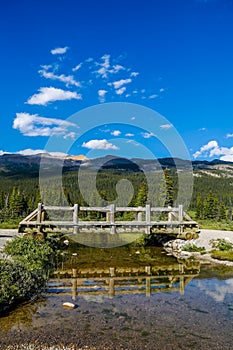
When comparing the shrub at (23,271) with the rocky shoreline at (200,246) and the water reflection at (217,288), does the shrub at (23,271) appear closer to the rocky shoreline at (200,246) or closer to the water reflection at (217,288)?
the water reflection at (217,288)

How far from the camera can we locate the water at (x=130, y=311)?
349 inches

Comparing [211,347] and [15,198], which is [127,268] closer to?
[211,347]

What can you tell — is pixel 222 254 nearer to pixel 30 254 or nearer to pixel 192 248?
pixel 192 248

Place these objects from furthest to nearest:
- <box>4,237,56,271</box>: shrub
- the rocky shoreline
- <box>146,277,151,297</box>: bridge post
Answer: the rocky shoreline → <box>4,237,56,271</box>: shrub → <box>146,277,151,297</box>: bridge post

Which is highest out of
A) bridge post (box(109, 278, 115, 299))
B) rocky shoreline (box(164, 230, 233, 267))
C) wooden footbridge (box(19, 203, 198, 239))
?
wooden footbridge (box(19, 203, 198, 239))

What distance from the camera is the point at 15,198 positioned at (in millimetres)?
69188

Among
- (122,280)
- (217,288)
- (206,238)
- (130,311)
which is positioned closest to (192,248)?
(206,238)

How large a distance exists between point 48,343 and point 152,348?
2.76m

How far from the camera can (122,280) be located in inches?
615

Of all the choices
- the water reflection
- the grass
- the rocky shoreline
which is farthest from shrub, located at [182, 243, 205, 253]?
the water reflection

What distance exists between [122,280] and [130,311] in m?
4.33

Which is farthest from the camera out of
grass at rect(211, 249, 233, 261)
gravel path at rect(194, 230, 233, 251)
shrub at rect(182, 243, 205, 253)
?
gravel path at rect(194, 230, 233, 251)

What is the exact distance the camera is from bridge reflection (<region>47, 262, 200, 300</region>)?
13828 mm

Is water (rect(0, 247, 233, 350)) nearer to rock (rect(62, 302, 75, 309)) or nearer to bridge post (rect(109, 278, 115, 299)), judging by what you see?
bridge post (rect(109, 278, 115, 299))
